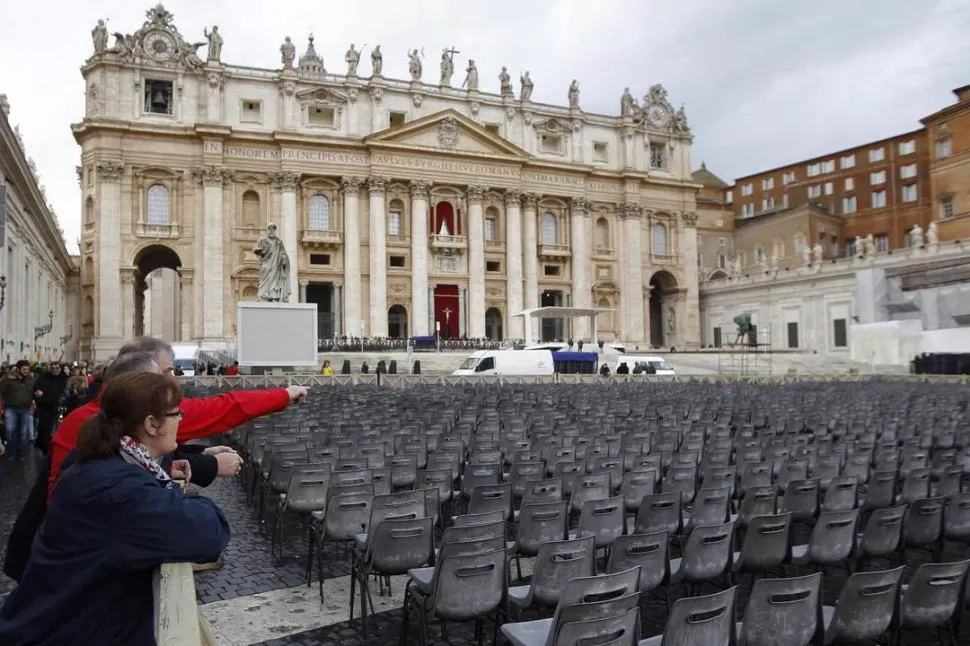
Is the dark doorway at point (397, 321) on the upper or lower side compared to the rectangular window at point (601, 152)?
lower

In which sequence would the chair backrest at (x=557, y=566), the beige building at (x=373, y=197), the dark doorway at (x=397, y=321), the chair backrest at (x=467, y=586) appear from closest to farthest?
the chair backrest at (x=467, y=586) < the chair backrest at (x=557, y=566) < the beige building at (x=373, y=197) < the dark doorway at (x=397, y=321)

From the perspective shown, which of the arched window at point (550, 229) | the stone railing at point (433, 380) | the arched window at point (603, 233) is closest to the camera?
the stone railing at point (433, 380)

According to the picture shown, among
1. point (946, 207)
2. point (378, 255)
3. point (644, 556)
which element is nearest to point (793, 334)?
point (946, 207)

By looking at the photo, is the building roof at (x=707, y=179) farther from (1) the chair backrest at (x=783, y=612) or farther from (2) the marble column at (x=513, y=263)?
(1) the chair backrest at (x=783, y=612)

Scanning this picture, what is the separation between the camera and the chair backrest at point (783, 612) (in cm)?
410

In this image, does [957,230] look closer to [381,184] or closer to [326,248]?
[381,184]

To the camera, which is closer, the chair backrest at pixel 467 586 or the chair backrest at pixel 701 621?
the chair backrest at pixel 701 621

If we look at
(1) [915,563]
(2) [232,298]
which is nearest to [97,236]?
(2) [232,298]

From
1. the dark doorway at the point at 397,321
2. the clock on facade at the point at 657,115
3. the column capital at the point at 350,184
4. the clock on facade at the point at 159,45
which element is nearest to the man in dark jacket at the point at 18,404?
the column capital at the point at 350,184

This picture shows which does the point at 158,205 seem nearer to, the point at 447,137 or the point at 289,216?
the point at 289,216

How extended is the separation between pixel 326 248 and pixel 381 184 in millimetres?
6300

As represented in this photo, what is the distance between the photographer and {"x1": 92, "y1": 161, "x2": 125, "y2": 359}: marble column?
4541 centimetres

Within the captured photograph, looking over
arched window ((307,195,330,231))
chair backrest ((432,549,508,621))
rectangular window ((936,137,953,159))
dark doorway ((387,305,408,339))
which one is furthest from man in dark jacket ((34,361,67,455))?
rectangular window ((936,137,953,159))

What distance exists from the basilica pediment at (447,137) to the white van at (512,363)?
23.9 metres
